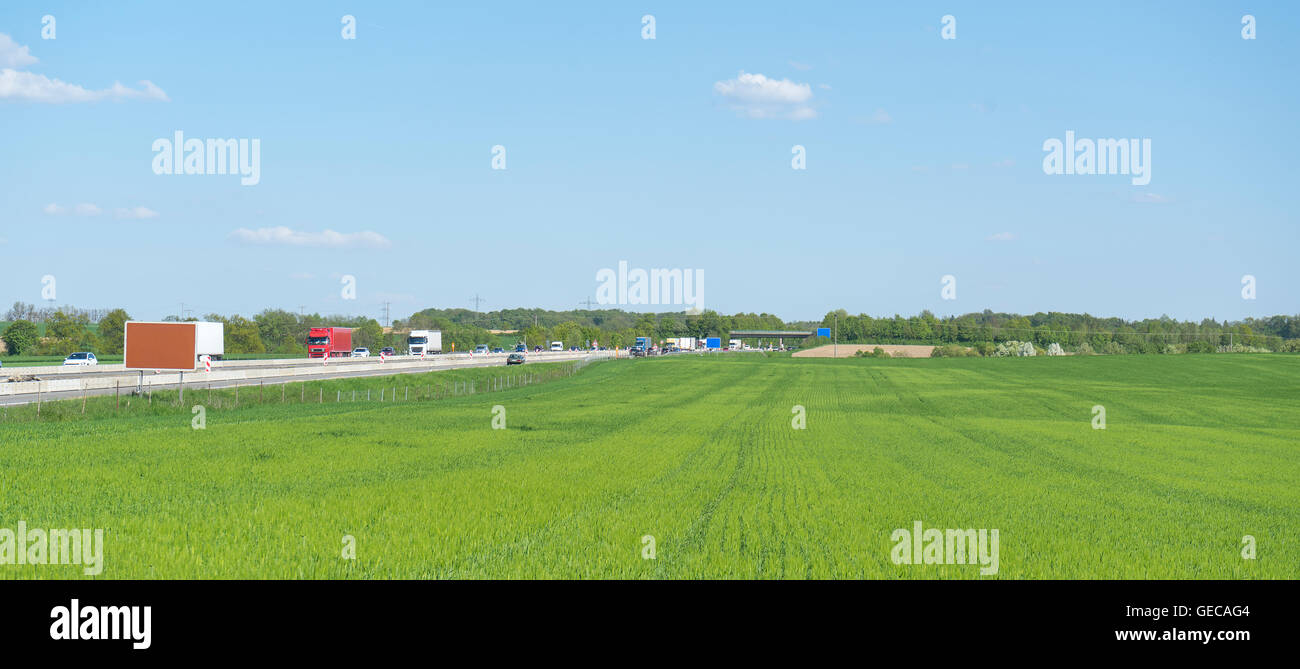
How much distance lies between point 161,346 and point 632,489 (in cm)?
4160

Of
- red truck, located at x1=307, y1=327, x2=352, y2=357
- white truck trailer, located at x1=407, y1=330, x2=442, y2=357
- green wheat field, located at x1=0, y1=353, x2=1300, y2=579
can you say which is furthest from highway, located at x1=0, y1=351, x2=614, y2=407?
white truck trailer, located at x1=407, y1=330, x2=442, y2=357

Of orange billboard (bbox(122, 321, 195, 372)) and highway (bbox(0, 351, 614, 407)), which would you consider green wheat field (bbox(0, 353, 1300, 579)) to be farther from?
highway (bbox(0, 351, 614, 407))

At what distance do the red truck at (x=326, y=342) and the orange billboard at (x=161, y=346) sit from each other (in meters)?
51.4

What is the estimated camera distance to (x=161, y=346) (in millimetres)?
52531

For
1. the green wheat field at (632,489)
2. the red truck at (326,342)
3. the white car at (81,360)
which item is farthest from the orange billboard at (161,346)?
the red truck at (326,342)

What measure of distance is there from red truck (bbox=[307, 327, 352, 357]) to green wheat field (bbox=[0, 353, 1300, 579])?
57.7 m

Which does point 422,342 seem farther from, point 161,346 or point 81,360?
point 161,346

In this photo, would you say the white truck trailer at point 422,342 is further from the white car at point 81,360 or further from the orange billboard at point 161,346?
the orange billboard at point 161,346

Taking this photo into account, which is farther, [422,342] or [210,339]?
[422,342]

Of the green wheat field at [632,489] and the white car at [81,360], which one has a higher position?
the white car at [81,360]

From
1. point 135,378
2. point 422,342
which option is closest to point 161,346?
point 135,378

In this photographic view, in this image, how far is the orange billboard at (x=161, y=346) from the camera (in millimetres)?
52344

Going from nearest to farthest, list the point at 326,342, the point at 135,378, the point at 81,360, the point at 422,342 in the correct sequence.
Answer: the point at 135,378, the point at 81,360, the point at 326,342, the point at 422,342
